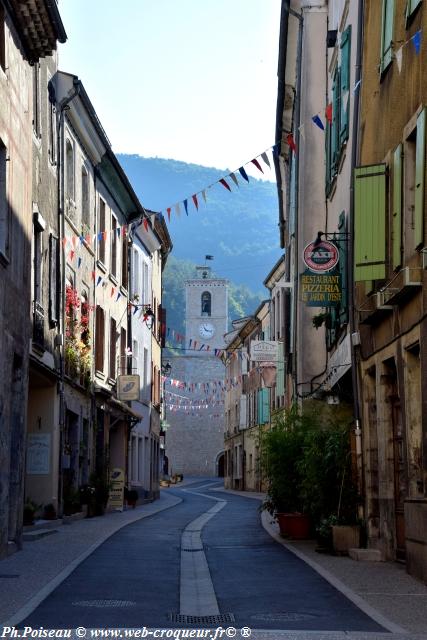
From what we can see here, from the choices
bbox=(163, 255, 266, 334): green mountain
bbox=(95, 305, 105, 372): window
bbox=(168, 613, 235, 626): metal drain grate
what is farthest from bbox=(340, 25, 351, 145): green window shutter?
bbox=(163, 255, 266, 334): green mountain

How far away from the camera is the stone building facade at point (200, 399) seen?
10069 cm

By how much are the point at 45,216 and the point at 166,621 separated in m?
15.4

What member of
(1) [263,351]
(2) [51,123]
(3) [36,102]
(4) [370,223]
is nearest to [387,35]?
(4) [370,223]

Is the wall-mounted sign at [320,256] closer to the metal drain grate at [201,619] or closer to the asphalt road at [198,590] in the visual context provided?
the asphalt road at [198,590]

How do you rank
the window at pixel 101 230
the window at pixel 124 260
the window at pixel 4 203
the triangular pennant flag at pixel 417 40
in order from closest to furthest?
the triangular pennant flag at pixel 417 40 < the window at pixel 4 203 < the window at pixel 101 230 < the window at pixel 124 260

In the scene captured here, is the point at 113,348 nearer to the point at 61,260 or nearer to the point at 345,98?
the point at 61,260

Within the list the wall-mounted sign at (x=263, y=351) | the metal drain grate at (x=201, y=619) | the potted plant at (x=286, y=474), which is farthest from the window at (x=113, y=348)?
the metal drain grate at (x=201, y=619)

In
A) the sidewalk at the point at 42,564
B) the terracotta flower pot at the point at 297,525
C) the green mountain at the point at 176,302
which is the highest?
the green mountain at the point at 176,302

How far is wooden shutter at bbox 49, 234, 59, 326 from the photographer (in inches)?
986

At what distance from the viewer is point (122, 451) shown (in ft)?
123

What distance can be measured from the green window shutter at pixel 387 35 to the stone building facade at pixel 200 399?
82.2 metres

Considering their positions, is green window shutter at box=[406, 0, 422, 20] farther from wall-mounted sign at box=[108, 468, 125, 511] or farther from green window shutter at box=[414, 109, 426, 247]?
wall-mounted sign at box=[108, 468, 125, 511]

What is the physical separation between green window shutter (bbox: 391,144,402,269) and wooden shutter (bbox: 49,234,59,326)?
11296mm

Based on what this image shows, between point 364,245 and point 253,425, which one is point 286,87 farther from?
point 253,425
